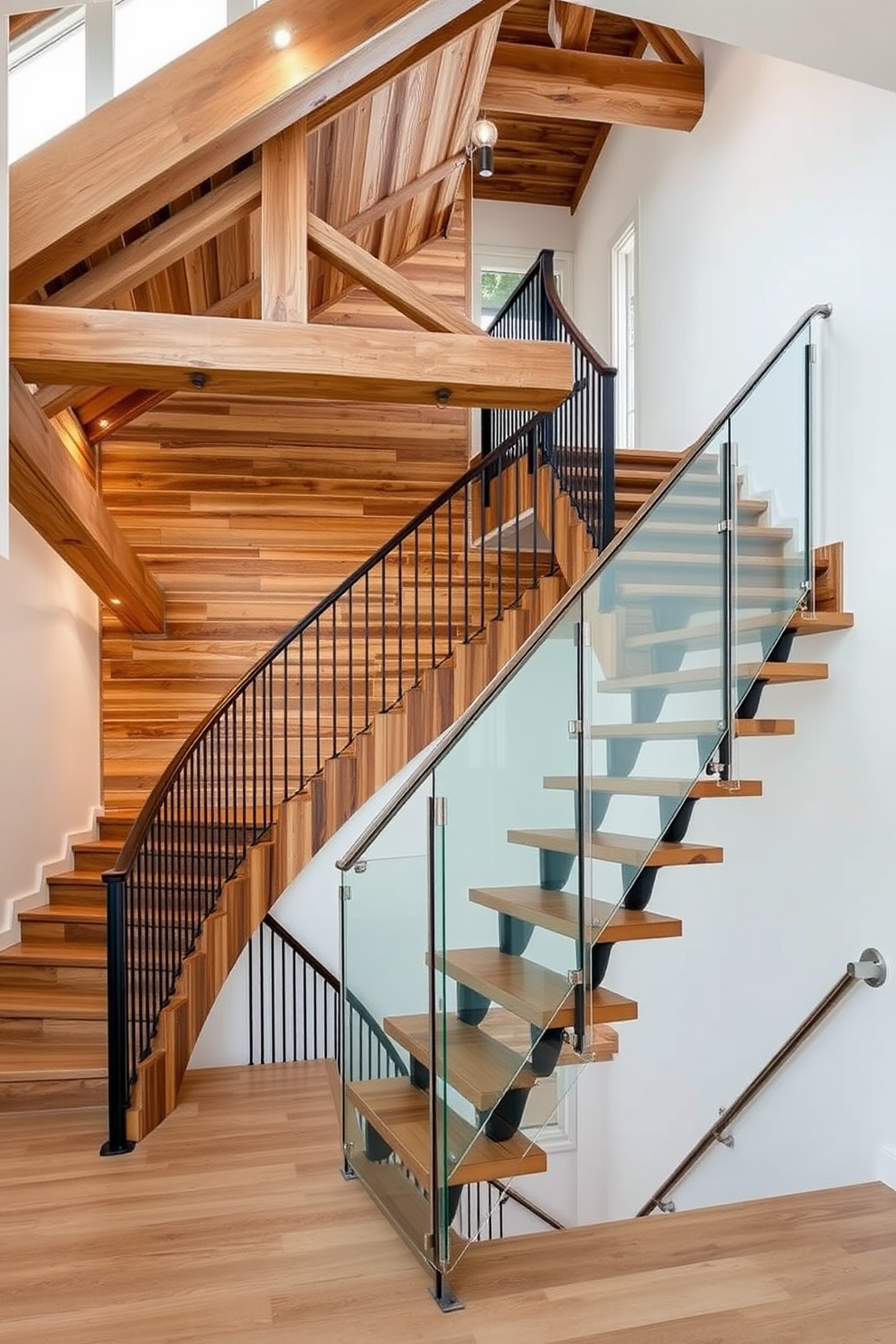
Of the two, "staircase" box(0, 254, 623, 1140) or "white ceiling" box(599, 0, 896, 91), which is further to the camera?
"staircase" box(0, 254, 623, 1140)

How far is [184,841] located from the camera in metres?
5.18

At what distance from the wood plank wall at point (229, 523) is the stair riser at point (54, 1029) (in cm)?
216

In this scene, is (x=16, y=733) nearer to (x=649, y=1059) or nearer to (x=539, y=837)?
(x=539, y=837)

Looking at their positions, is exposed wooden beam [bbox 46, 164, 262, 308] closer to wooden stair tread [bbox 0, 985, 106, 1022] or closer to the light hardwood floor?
wooden stair tread [bbox 0, 985, 106, 1022]

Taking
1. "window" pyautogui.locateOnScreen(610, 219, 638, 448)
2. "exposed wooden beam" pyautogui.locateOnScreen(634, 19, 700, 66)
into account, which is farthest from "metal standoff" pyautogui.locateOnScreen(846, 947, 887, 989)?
"exposed wooden beam" pyautogui.locateOnScreen(634, 19, 700, 66)

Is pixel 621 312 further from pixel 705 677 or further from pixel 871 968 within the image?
pixel 871 968

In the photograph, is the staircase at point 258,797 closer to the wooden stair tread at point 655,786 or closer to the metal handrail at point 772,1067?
the wooden stair tread at point 655,786

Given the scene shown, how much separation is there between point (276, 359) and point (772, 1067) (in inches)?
134

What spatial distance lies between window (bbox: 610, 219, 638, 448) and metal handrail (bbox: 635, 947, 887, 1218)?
4824mm

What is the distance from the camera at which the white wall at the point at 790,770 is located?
3.68 meters

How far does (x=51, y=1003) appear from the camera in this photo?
4.63m

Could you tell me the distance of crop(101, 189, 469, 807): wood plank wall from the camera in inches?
267

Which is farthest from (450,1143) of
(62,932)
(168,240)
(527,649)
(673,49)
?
(673,49)

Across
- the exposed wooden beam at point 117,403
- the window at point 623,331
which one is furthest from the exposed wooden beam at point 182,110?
the window at point 623,331
